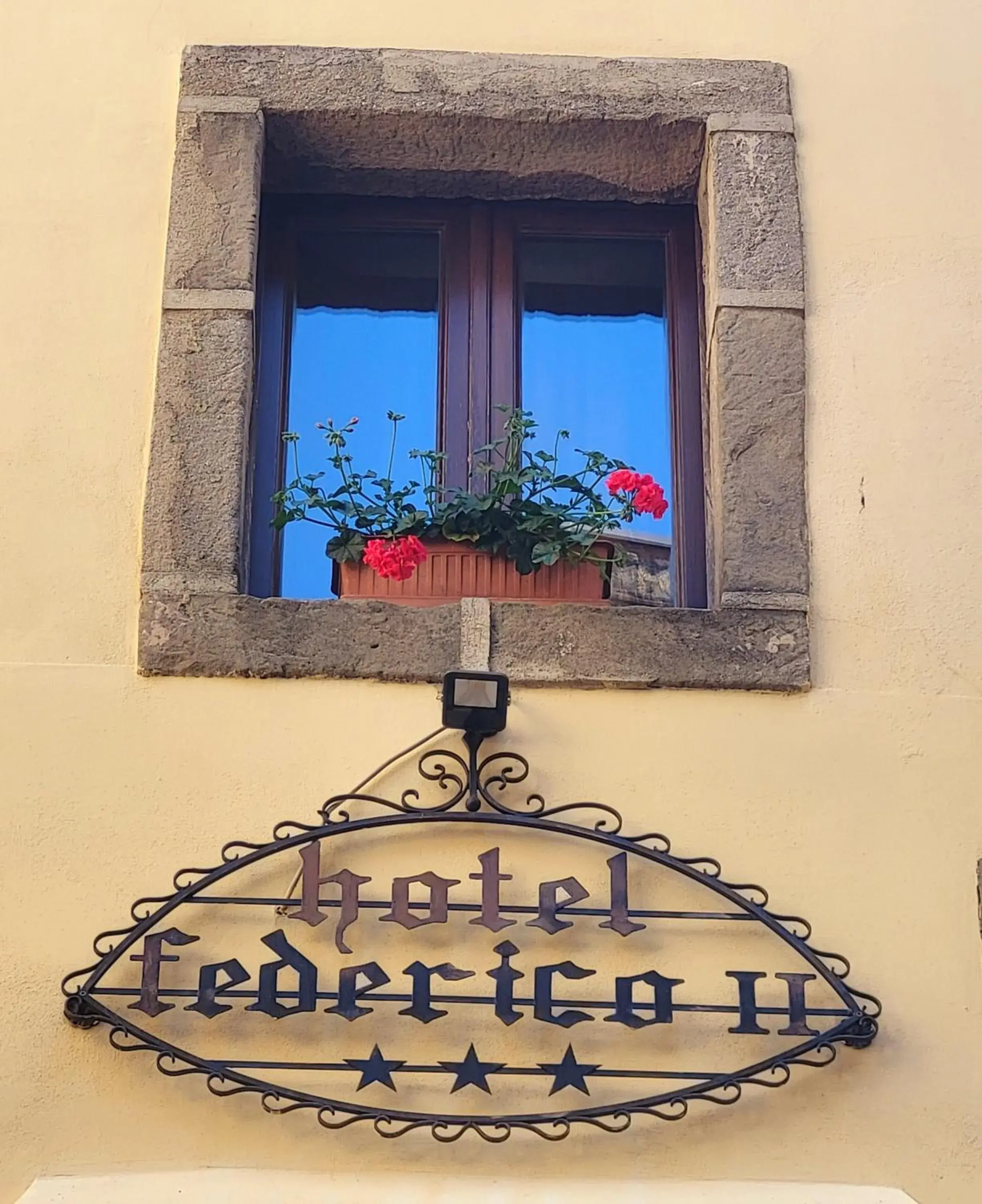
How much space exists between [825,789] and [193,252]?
1.83m

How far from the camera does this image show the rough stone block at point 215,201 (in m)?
3.87

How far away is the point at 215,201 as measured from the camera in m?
3.95

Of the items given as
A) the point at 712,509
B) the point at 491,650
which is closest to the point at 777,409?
the point at 712,509

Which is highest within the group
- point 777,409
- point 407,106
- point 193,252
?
point 407,106

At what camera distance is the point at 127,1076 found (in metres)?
3.21

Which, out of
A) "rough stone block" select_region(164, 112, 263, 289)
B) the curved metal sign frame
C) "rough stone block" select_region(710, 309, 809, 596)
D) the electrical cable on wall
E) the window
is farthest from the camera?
the window

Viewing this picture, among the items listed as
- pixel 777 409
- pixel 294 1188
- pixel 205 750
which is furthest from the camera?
pixel 777 409

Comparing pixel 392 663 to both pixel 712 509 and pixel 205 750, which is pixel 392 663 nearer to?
pixel 205 750

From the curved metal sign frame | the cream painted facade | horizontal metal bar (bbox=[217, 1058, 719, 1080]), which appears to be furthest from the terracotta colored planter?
horizontal metal bar (bbox=[217, 1058, 719, 1080])

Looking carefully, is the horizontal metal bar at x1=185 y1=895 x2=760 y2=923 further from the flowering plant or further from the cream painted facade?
the flowering plant

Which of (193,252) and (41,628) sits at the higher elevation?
(193,252)

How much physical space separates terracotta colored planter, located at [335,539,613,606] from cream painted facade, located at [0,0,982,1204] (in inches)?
9.5

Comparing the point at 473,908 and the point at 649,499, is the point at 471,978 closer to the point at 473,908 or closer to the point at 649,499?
the point at 473,908

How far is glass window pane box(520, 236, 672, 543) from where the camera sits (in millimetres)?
4160
